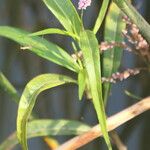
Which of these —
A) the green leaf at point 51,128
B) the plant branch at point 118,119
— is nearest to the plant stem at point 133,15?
the plant branch at point 118,119

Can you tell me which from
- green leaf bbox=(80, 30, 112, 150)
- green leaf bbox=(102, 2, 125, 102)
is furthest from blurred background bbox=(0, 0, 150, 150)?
green leaf bbox=(80, 30, 112, 150)

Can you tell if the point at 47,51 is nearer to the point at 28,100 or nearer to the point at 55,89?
the point at 28,100

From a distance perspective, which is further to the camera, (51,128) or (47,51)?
(51,128)

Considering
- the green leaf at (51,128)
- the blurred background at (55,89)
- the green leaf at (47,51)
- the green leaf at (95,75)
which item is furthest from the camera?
the blurred background at (55,89)

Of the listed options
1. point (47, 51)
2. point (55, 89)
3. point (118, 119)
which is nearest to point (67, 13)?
point (47, 51)

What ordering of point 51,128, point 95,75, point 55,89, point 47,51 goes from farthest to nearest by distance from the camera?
point 55,89, point 51,128, point 47,51, point 95,75

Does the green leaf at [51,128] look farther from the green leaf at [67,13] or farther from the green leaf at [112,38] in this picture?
the green leaf at [67,13]

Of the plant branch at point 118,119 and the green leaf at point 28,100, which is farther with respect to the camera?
the plant branch at point 118,119
